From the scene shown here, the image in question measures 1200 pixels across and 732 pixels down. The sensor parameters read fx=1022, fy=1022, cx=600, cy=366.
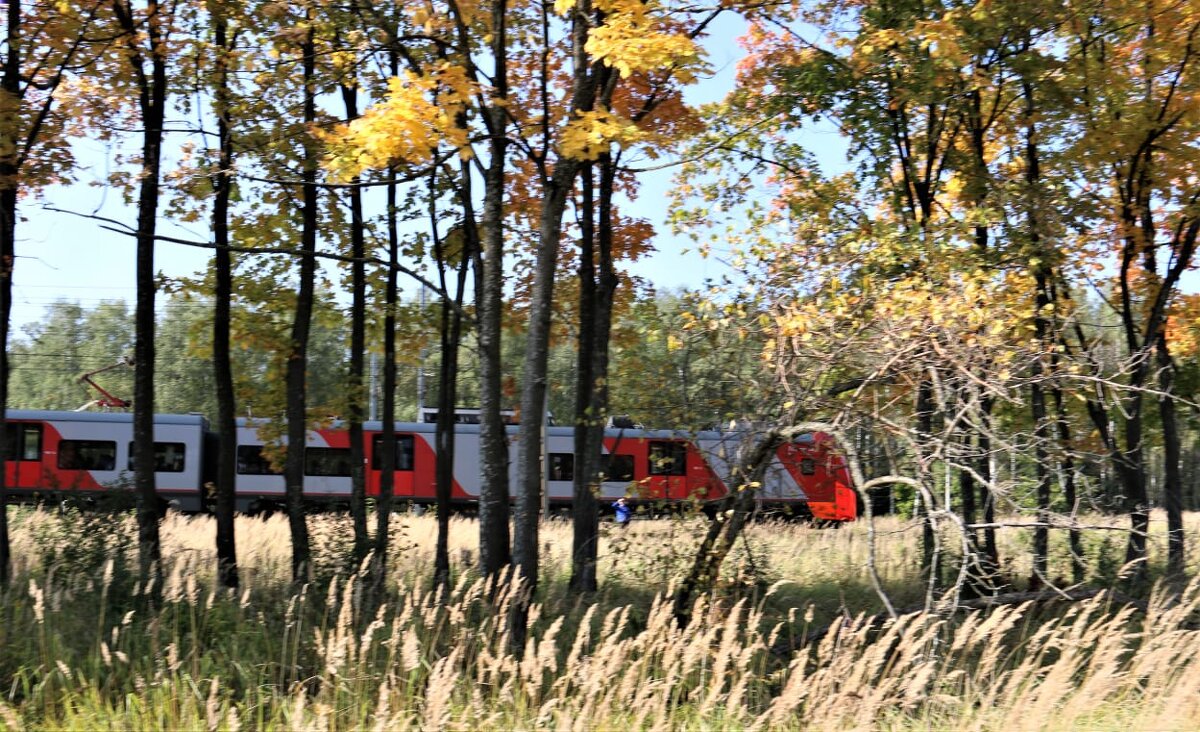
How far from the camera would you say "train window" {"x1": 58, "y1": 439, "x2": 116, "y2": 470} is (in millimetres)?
25875

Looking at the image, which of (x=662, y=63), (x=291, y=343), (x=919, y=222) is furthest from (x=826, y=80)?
(x=291, y=343)

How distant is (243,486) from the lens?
26.8m

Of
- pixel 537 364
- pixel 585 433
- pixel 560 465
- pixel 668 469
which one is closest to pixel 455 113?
pixel 537 364

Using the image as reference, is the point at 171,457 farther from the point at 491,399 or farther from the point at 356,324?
the point at 491,399

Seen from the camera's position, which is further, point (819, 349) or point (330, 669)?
point (819, 349)

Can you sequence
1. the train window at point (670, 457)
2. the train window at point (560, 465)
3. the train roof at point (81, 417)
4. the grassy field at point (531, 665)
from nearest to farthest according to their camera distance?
the grassy field at point (531, 665) → the train window at point (670, 457) → the train roof at point (81, 417) → the train window at point (560, 465)

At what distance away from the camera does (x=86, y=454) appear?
26031 millimetres

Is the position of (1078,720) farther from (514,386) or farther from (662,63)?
(514,386)

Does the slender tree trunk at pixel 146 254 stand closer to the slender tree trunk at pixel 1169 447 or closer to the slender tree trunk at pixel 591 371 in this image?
the slender tree trunk at pixel 591 371

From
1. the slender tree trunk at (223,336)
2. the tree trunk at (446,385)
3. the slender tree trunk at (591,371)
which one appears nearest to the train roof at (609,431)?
the slender tree trunk at (591,371)

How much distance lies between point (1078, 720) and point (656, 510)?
12.7 ft

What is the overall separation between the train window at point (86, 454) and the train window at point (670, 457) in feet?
72.5

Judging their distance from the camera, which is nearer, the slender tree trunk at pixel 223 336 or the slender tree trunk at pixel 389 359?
the slender tree trunk at pixel 223 336

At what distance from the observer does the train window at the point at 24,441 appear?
25.5m
